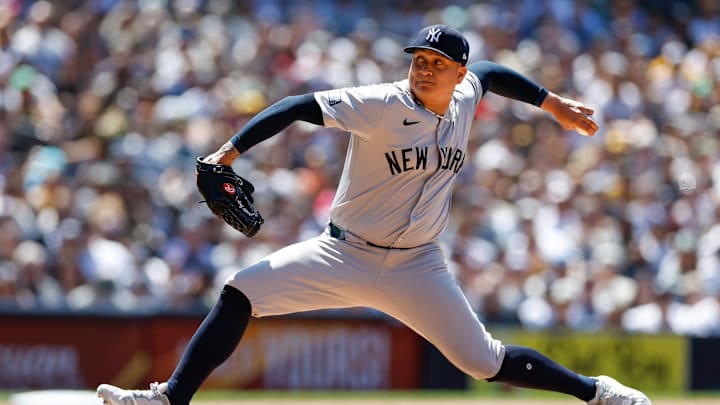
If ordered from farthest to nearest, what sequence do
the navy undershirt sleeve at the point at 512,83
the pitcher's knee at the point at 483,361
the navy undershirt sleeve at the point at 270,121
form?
1. the navy undershirt sleeve at the point at 512,83
2. the pitcher's knee at the point at 483,361
3. the navy undershirt sleeve at the point at 270,121

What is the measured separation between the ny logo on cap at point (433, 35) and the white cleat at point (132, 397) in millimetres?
1904

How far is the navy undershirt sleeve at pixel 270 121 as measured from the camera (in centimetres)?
504

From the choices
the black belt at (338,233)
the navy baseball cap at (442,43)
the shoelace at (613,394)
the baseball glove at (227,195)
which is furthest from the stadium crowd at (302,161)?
the navy baseball cap at (442,43)

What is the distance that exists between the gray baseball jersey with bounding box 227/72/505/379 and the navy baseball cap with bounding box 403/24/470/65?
24 centimetres

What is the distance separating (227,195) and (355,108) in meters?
0.67

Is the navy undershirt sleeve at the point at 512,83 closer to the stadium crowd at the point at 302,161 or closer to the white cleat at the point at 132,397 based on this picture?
the white cleat at the point at 132,397

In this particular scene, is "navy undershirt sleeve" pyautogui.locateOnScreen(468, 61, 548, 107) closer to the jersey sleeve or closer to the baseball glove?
the jersey sleeve

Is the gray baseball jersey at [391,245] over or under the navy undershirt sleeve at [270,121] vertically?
under

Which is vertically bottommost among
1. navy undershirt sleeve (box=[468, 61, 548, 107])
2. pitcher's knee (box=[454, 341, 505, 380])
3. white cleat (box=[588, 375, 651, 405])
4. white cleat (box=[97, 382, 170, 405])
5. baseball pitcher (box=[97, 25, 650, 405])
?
white cleat (box=[97, 382, 170, 405])

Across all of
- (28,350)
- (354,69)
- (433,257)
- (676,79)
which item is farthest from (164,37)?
(433,257)

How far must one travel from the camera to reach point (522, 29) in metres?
14.9

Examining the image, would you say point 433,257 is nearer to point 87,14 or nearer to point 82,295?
point 82,295

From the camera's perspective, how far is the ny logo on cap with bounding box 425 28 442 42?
525cm

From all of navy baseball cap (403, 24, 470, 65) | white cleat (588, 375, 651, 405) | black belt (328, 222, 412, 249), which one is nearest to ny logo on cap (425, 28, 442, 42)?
navy baseball cap (403, 24, 470, 65)
